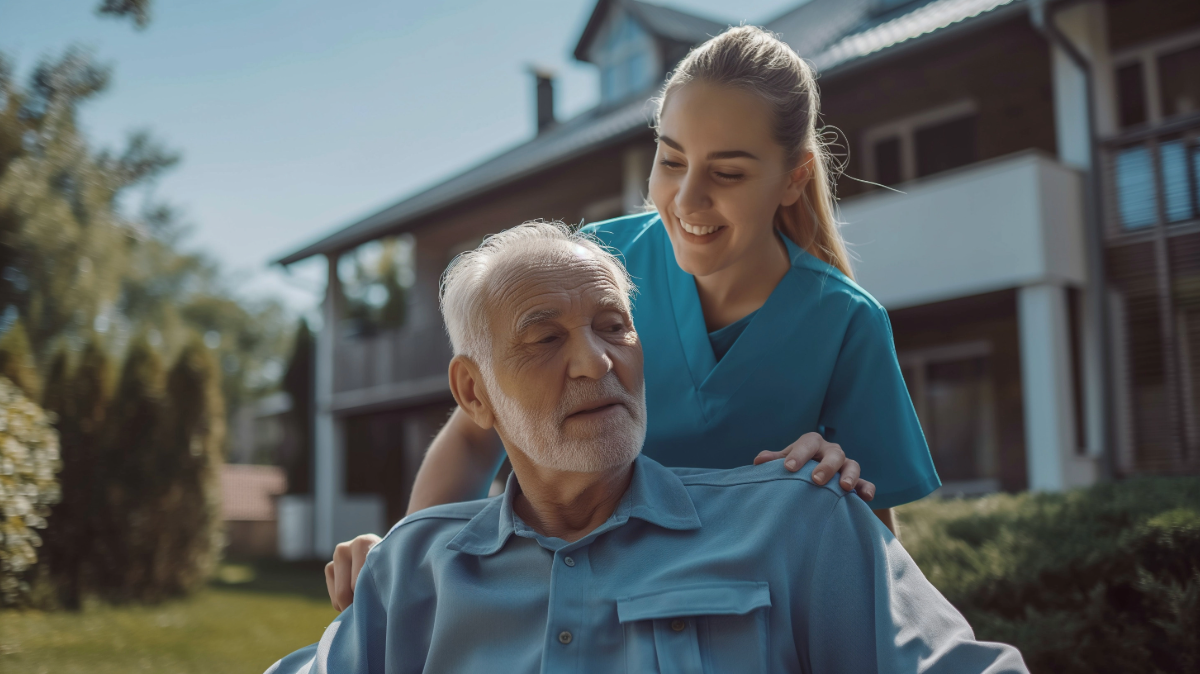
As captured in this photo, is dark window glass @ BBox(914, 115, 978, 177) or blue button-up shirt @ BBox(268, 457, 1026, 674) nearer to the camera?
blue button-up shirt @ BBox(268, 457, 1026, 674)

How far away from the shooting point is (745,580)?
5.67ft

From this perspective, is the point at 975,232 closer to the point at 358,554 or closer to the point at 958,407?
the point at 958,407

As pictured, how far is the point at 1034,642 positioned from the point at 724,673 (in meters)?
1.67

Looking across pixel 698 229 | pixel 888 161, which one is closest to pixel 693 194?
pixel 698 229

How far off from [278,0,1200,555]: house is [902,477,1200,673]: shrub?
5.62 meters

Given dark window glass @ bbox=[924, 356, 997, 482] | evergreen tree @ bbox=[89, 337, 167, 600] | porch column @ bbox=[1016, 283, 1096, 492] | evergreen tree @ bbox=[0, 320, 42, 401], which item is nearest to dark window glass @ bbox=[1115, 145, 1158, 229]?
porch column @ bbox=[1016, 283, 1096, 492]

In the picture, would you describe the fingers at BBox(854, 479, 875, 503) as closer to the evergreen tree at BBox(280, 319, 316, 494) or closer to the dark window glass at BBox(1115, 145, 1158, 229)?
the dark window glass at BBox(1115, 145, 1158, 229)

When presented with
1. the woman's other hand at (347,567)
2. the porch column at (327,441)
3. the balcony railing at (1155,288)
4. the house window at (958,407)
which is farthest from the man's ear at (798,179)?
the porch column at (327,441)

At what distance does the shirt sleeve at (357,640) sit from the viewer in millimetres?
1966

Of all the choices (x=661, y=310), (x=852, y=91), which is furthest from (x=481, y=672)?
(x=852, y=91)

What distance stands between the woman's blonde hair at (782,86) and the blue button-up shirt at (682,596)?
738mm

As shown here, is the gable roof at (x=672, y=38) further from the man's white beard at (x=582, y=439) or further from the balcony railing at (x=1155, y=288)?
the man's white beard at (x=582, y=439)

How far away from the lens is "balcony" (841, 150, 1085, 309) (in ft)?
29.8

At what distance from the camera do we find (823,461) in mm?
1805
